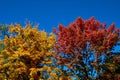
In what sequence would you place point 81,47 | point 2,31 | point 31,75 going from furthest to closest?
point 2,31, point 81,47, point 31,75

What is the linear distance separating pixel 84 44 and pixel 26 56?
5147mm

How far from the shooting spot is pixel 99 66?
90.7ft

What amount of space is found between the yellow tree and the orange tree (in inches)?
55.0

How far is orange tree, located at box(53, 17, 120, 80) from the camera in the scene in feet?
90.3

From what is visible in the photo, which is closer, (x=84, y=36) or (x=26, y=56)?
(x=26, y=56)

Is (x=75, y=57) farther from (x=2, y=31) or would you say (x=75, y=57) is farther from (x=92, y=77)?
(x=2, y=31)

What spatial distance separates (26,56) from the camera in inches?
1036

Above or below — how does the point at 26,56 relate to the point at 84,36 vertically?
below

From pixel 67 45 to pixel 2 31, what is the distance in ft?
28.0

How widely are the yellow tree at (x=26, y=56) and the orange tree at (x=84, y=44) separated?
140 cm

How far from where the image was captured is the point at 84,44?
90.3 ft

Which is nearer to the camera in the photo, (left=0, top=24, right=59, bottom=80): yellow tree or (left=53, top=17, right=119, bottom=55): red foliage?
(left=0, top=24, right=59, bottom=80): yellow tree

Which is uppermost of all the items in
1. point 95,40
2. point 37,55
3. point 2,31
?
point 2,31

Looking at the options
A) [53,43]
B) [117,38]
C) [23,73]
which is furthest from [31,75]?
[117,38]
